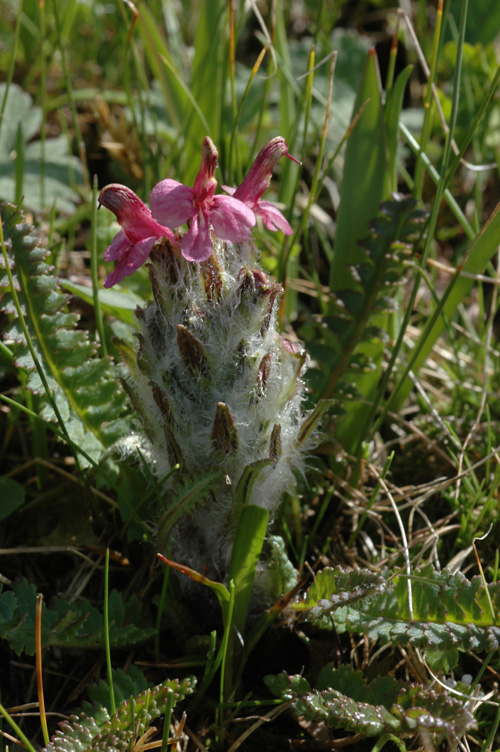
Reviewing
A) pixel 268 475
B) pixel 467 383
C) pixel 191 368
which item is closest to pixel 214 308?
pixel 191 368

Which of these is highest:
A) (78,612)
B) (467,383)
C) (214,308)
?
(214,308)

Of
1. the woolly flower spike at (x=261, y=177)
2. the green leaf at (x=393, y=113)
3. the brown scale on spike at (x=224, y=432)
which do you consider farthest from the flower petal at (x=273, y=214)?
the green leaf at (x=393, y=113)

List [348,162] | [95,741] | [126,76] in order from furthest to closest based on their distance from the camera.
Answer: [126,76]
[348,162]
[95,741]

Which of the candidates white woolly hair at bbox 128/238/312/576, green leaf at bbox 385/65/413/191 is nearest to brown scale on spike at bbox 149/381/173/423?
white woolly hair at bbox 128/238/312/576

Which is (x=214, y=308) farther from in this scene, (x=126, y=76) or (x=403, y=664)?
(x=126, y=76)

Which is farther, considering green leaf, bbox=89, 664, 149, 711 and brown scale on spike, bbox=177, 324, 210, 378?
green leaf, bbox=89, 664, 149, 711

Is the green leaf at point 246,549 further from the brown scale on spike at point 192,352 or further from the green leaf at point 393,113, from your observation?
the green leaf at point 393,113

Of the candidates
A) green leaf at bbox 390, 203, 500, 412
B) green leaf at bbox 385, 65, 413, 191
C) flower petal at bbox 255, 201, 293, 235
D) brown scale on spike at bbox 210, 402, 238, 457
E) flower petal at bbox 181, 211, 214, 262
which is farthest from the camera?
green leaf at bbox 385, 65, 413, 191

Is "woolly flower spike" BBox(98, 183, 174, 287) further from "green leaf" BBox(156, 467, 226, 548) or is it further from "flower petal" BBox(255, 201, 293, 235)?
"green leaf" BBox(156, 467, 226, 548)
